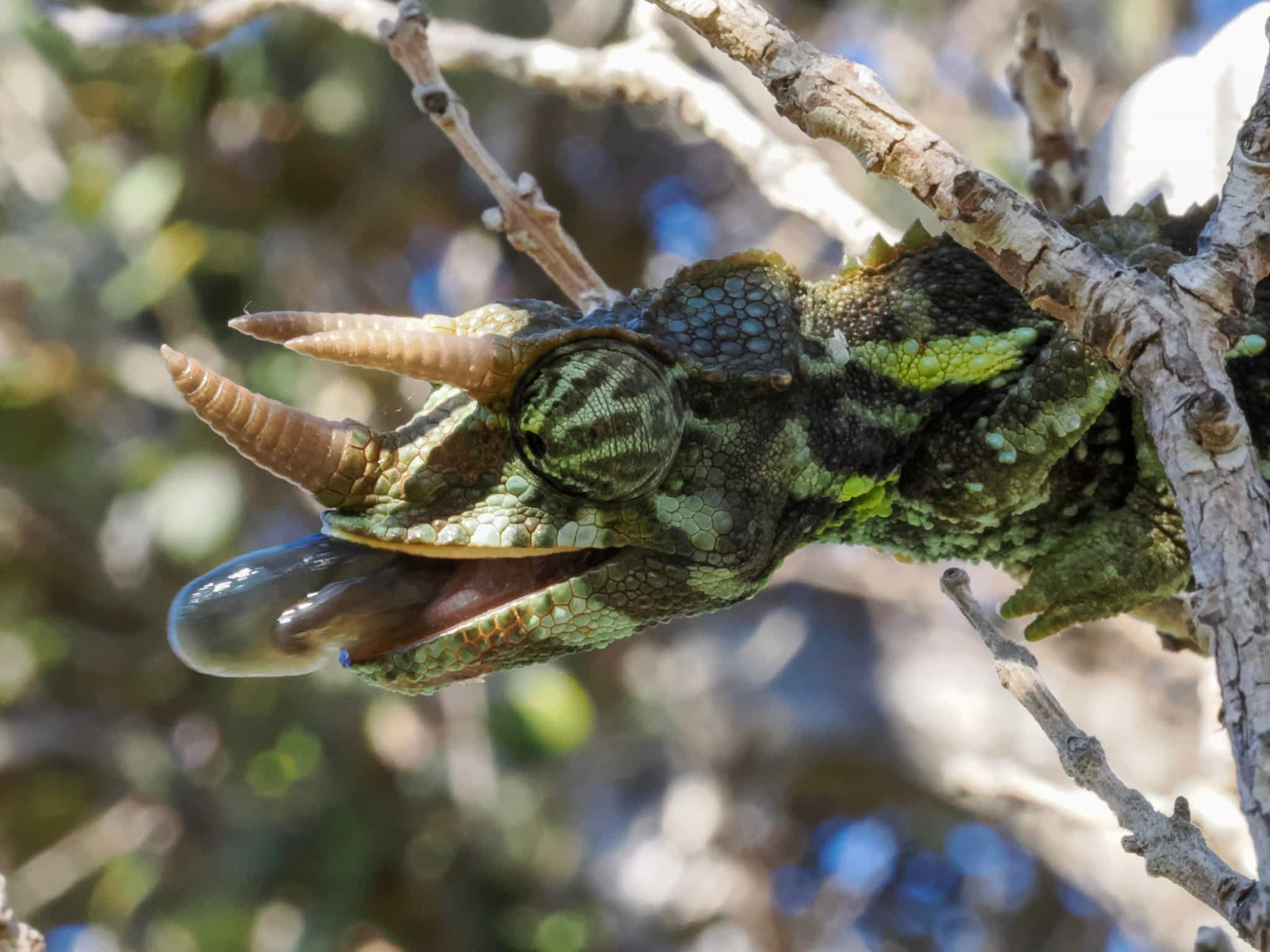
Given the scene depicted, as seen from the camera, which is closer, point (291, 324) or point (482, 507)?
point (291, 324)

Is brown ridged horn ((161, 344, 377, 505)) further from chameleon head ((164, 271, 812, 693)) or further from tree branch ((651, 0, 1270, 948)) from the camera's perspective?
tree branch ((651, 0, 1270, 948))

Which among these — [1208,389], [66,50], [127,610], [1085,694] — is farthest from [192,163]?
[1208,389]

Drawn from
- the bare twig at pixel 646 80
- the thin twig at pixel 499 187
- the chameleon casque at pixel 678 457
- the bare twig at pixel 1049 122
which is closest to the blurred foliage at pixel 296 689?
the bare twig at pixel 1049 122

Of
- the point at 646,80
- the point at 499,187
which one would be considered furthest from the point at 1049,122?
the point at 499,187

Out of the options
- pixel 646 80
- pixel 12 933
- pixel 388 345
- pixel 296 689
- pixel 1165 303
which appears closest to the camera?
pixel 1165 303

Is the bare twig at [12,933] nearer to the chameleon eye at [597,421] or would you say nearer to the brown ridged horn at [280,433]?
the brown ridged horn at [280,433]

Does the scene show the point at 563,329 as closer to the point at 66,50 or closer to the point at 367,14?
the point at 367,14

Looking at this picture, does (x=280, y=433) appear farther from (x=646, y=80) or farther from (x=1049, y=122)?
(x=1049, y=122)
